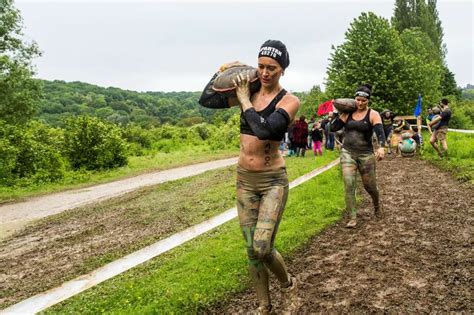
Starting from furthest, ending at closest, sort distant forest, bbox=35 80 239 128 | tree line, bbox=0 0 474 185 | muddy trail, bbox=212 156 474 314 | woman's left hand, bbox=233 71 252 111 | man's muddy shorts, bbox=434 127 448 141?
1. distant forest, bbox=35 80 239 128
2. tree line, bbox=0 0 474 185
3. man's muddy shorts, bbox=434 127 448 141
4. muddy trail, bbox=212 156 474 314
5. woman's left hand, bbox=233 71 252 111

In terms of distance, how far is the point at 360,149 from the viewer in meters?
7.47

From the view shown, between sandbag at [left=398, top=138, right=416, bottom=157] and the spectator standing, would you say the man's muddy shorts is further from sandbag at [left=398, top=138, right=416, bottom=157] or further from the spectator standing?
the spectator standing

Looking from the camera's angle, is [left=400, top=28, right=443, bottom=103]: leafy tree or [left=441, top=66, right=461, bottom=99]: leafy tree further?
[left=441, top=66, right=461, bottom=99]: leafy tree

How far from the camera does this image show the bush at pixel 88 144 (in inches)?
952

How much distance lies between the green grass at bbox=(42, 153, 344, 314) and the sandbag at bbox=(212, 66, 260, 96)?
2.54 metres

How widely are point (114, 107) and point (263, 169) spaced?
379 ft

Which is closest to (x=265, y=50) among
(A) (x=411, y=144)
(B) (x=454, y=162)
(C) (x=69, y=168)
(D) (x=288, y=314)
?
(D) (x=288, y=314)

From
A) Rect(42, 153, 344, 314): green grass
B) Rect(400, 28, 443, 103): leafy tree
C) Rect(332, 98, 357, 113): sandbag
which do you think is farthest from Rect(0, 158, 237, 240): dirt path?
Rect(400, 28, 443, 103): leafy tree

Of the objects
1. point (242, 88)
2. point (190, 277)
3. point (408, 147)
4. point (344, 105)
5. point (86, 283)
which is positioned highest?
point (242, 88)

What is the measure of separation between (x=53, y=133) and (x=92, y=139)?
253 inches

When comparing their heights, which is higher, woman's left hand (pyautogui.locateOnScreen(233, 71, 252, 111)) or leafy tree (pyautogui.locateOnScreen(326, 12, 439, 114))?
leafy tree (pyautogui.locateOnScreen(326, 12, 439, 114))

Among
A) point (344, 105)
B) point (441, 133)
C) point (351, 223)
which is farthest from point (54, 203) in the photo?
point (441, 133)

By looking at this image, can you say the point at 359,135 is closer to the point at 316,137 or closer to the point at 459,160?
the point at 459,160

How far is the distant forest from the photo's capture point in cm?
9088
